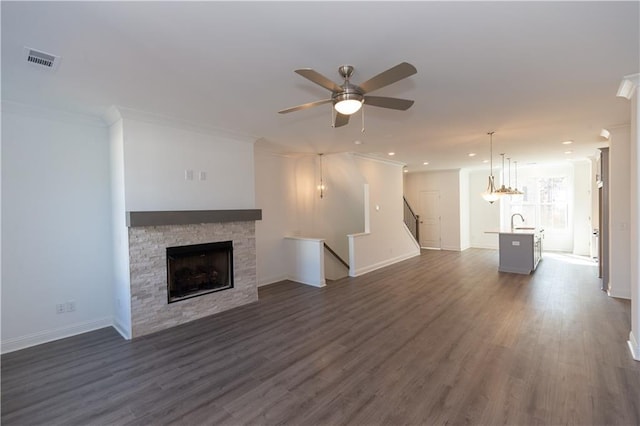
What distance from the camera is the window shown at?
9.62 meters

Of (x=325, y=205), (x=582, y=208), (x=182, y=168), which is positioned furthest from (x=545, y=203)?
(x=182, y=168)

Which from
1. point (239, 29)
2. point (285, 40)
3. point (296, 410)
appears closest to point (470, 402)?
point (296, 410)

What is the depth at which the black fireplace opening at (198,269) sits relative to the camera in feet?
13.8

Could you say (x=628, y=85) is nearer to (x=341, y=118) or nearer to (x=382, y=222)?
(x=341, y=118)

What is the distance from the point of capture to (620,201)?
4.66 m

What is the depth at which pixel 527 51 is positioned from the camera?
2357mm

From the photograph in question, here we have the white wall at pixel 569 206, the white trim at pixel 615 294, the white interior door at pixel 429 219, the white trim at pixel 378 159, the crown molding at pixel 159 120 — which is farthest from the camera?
the white interior door at pixel 429 219

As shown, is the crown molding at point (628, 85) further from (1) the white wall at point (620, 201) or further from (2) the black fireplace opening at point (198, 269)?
(2) the black fireplace opening at point (198, 269)

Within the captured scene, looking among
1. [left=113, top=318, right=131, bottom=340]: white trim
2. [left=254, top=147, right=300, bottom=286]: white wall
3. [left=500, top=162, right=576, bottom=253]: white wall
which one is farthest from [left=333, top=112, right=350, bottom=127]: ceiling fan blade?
[left=500, top=162, right=576, bottom=253]: white wall

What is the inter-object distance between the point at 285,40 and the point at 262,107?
145cm

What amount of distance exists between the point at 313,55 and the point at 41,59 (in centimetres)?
219

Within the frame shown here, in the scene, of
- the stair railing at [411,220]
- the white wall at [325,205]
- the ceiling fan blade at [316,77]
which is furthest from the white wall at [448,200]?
the ceiling fan blade at [316,77]

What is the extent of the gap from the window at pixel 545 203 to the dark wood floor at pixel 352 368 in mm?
5841

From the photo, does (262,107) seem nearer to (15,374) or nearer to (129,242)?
(129,242)
